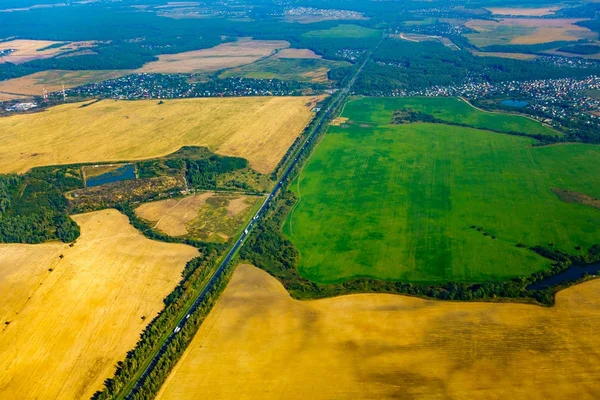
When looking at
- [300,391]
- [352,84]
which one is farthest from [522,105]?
[300,391]

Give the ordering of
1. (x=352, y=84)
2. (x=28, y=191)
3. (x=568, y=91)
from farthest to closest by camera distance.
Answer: (x=352, y=84)
(x=568, y=91)
(x=28, y=191)

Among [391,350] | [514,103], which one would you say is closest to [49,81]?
[514,103]

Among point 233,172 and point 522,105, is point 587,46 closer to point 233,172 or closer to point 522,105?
point 522,105

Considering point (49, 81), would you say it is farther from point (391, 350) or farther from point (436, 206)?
point (391, 350)

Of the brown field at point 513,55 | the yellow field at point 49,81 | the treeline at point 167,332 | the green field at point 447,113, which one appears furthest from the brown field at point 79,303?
the brown field at point 513,55

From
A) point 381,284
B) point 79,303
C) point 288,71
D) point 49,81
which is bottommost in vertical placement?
point 49,81

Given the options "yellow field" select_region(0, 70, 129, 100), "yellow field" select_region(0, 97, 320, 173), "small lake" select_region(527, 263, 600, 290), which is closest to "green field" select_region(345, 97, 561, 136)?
"yellow field" select_region(0, 97, 320, 173)
